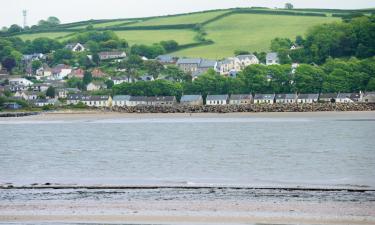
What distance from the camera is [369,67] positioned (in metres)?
94.9

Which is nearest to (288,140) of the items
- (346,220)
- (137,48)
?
(346,220)

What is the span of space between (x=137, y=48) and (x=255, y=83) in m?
43.6

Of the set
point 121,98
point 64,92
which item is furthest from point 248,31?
point 121,98

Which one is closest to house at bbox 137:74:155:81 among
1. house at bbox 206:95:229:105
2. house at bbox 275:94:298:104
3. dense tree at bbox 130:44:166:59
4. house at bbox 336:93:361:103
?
dense tree at bbox 130:44:166:59

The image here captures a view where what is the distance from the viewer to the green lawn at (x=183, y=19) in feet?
501

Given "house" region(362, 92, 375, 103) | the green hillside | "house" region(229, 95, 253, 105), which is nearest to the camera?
"house" region(362, 92, 375, 103)

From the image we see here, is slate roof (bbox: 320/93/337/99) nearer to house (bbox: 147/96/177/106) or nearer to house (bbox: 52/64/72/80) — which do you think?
house (bbox: 147/96/177/106)

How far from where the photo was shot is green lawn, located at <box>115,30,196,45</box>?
A: 140125 millimetres

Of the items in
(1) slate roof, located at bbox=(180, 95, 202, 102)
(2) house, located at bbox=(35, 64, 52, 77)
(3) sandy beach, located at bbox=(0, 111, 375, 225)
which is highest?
(3) sandy beach, located at bbox=(0, 111, 375, 225)

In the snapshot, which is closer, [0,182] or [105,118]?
[0,182]

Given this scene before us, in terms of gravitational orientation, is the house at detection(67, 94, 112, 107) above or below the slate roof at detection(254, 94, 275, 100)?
below

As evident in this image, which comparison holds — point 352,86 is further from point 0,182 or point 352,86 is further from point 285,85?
point 0,182

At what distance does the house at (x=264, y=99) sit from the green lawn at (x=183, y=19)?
193 feet

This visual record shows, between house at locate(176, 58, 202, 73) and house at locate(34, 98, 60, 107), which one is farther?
house at locate(176, 58, 202, 73)
